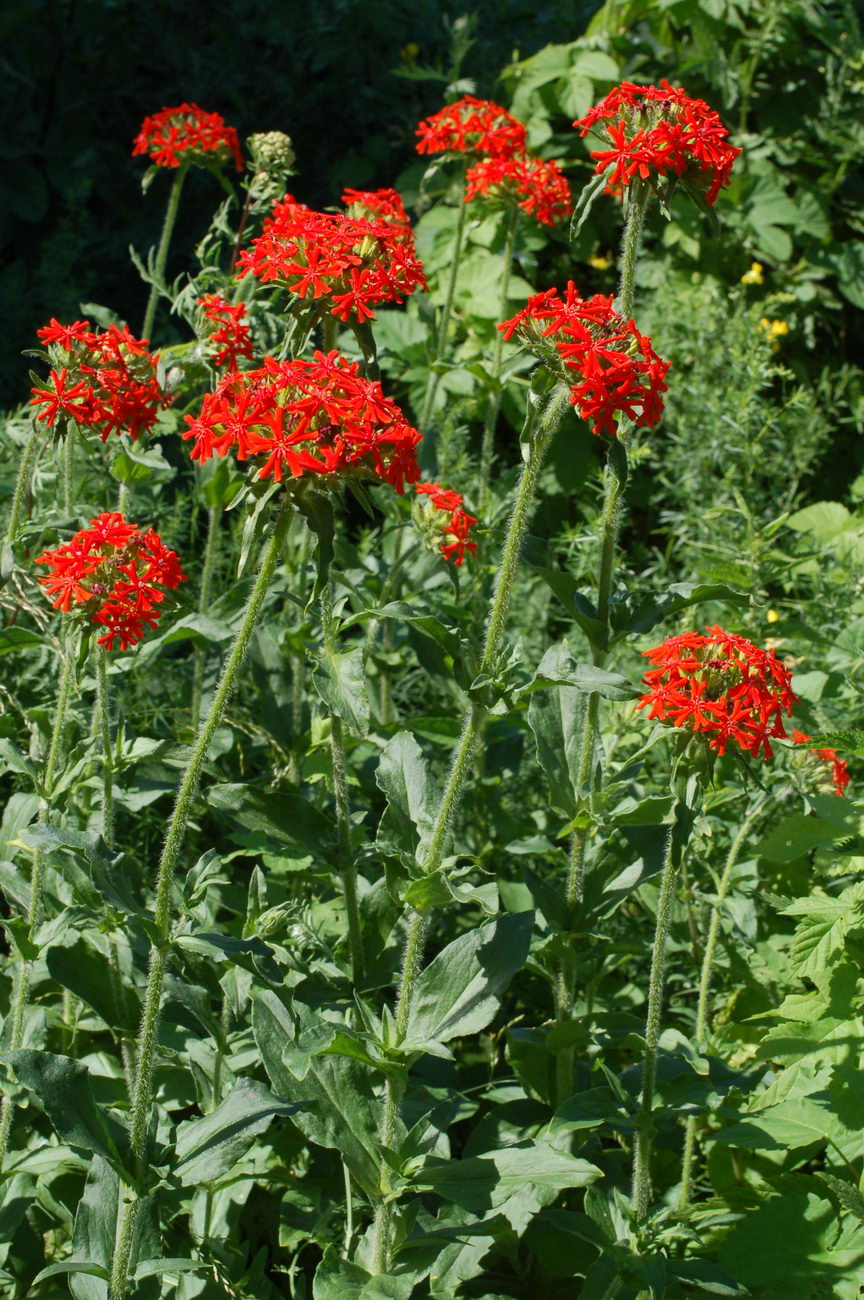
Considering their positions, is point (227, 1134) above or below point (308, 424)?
below

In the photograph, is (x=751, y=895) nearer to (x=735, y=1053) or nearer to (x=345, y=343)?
(x=735, y=1053)

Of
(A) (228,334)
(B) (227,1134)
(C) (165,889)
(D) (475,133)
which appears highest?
(D) (475,133)

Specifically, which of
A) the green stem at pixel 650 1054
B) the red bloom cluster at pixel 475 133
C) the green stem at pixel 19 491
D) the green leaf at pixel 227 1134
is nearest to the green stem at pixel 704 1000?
the green stem at pixel 650 1054

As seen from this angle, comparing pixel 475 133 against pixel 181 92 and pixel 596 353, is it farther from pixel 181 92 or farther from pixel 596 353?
pixel 181 92

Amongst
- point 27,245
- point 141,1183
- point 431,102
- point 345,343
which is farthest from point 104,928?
point 431,102

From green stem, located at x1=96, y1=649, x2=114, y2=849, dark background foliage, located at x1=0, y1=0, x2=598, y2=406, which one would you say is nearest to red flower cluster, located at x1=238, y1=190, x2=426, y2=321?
green stem, located at x1=96, y1=649, x2=114, y2=849

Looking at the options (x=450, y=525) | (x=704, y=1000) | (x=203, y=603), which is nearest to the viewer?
(x=704, y=1000)

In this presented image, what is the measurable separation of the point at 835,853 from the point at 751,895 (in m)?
0.61

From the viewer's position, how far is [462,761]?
7.18 ft

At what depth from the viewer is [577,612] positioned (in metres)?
2.47

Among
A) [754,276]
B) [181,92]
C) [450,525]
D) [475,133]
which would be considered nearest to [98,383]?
[450,525]

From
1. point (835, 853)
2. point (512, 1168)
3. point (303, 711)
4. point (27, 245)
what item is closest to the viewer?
point (512, 1168)

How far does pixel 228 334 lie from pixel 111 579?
805 mm

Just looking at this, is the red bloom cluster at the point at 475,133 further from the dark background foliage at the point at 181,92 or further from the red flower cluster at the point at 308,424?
the dark background foliage at the point at 181,92
